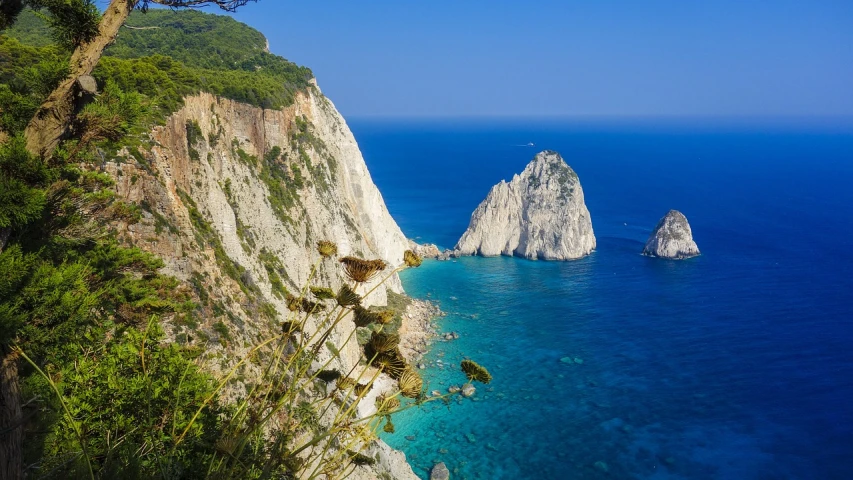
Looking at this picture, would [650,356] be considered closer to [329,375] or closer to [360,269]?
[329,375]

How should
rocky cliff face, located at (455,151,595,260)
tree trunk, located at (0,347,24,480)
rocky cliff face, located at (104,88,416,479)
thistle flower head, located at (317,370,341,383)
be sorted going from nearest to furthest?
tree trunk, located at (0,347,24,480) → thistle flower head, located at (317,370,341,383) → rocky cliff face, located at (104,88,416,479) → rocky cliff face, located at (455,151,595,260)

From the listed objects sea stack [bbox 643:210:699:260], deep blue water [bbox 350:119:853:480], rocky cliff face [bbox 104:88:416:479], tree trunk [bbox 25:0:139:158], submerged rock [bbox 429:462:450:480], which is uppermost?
tree trunk [bbox 25:0:139:158]

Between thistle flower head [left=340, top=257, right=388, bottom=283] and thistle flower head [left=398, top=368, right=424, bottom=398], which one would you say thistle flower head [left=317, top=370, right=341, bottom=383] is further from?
thistle flower head [left=340, top=257, right=388, bottom=283]

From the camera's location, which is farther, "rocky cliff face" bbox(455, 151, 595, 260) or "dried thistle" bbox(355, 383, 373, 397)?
"rocky cliff face" bbox(455, 151, 595, 260)

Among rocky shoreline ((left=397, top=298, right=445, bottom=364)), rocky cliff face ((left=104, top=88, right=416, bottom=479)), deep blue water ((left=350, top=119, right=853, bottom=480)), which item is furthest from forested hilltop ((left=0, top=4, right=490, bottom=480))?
deep blue water ((left=350, top=119, right=853, bottom=480))

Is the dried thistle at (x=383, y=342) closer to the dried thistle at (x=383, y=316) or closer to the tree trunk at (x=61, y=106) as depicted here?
the dried thistle at (x=383, y=316)

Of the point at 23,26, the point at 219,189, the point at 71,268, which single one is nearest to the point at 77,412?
the point at 71,268

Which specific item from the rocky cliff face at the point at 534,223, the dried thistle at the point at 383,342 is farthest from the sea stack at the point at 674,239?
the dried thistle at the point at 383,342
